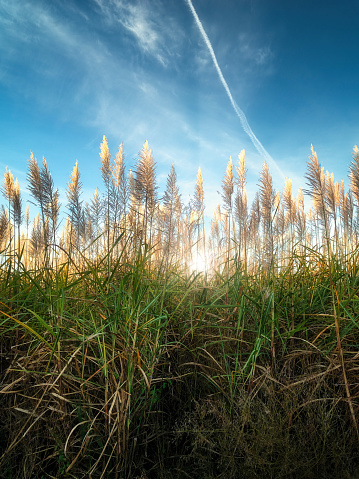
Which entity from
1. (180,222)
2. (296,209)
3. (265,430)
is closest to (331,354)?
(265,430)

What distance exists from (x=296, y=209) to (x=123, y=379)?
762cm

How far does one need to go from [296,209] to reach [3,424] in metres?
7.91

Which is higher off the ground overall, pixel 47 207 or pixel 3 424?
pixel 47 207

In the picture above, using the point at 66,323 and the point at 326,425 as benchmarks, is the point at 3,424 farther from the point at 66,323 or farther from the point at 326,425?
the point at 326,425

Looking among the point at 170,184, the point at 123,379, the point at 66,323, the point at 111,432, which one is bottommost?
the point at 111,432

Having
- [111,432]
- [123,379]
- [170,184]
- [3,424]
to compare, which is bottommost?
[3,424]

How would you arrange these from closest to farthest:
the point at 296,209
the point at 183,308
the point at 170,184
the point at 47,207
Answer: the point at 183,308 < the point at 47,207 < the point at 170,184 < the point at 296,209

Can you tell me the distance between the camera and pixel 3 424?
167 cm

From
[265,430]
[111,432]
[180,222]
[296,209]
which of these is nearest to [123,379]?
→ [111,432]

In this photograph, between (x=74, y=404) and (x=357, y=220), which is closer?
(x=74, y=404)

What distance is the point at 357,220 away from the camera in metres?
7.66

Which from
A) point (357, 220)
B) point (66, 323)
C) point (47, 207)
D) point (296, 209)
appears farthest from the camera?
point (296, 209)

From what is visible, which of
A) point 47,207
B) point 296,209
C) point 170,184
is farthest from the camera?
point 296,209

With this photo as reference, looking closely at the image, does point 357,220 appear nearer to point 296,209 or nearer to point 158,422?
point 296,209
